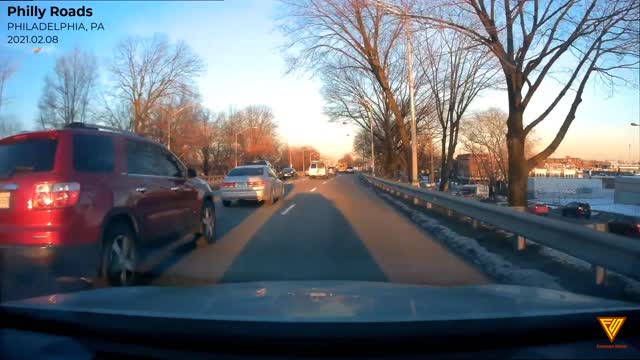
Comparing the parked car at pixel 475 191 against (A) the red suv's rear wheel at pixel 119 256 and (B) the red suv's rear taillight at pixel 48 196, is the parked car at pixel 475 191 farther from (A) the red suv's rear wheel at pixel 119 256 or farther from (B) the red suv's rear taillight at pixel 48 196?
(B) the red suv's rear taillight at pixel 48 196

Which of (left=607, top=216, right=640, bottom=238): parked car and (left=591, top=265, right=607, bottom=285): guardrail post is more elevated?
(left=607, top=216, right=640, bottom=238): parked car

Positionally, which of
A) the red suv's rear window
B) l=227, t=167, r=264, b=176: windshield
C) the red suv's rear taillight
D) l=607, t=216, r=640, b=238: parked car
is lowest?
l=607, t=216, r=640, b=238: parked car

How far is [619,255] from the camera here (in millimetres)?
5016

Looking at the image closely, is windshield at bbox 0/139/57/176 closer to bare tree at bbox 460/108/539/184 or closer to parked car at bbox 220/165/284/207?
parked car at bbox 220/165/284/207

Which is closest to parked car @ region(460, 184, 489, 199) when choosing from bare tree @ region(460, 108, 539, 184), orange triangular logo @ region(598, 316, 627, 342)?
bare tree @ region(460, 108, 539, 184)

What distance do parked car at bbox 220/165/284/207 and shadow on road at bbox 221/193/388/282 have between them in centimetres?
538

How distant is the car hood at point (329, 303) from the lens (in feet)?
11.0

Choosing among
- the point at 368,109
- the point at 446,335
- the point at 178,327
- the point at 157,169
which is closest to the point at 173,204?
the point at 157,169

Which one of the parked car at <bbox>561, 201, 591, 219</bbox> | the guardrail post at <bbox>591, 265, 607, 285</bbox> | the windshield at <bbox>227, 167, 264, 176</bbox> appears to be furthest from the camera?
the windshield at <bbox>227, 167, 264, 176</bbox>

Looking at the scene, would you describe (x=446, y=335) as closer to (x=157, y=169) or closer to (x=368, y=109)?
(x=157, y=169)

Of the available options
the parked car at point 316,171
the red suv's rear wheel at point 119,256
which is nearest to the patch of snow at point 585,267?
the red suv's rear wheel at point 119,256

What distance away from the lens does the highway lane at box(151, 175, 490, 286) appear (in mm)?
6793

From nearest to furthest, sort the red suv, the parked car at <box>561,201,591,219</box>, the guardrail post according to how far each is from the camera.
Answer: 1. the red suv
2. the guardrail post
3. the parked car at <box>561,201,591,219</box>

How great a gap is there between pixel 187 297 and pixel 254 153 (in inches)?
3285
